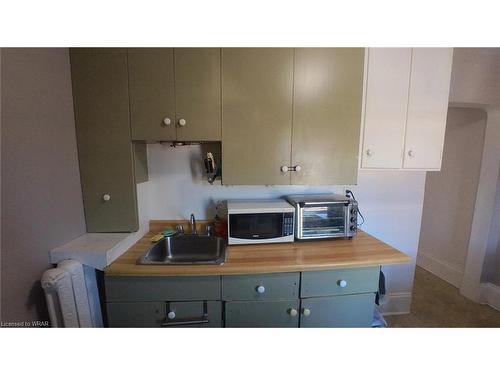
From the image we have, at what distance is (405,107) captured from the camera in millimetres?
1500

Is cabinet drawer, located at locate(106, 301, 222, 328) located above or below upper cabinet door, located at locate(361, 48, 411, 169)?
below

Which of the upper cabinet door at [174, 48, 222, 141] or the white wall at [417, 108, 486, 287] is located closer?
the upper cabinet door at [174, 48, 222, 141]

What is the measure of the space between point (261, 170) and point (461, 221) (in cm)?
270

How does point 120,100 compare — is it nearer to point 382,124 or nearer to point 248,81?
point 248,81

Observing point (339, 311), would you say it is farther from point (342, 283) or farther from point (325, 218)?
point (325, 218)

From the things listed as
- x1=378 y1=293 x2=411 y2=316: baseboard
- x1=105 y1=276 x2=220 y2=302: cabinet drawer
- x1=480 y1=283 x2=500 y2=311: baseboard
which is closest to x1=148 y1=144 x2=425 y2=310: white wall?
x1=378 y1=293 x2=411 y2=316: baseboard

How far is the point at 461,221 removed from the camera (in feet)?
8.11

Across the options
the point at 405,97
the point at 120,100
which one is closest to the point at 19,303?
the point at 120,100

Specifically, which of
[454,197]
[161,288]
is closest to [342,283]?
[161,288]

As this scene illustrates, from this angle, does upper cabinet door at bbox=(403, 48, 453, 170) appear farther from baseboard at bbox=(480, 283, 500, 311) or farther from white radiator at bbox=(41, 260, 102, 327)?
white radiator at bbox=(41, 260, 102, 327)

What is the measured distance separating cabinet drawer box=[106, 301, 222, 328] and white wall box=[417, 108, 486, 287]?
2917 millimetres

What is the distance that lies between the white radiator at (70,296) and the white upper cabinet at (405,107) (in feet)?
6.18

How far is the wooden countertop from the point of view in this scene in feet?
3.74

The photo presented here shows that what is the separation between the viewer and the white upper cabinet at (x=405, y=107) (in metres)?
1.45
